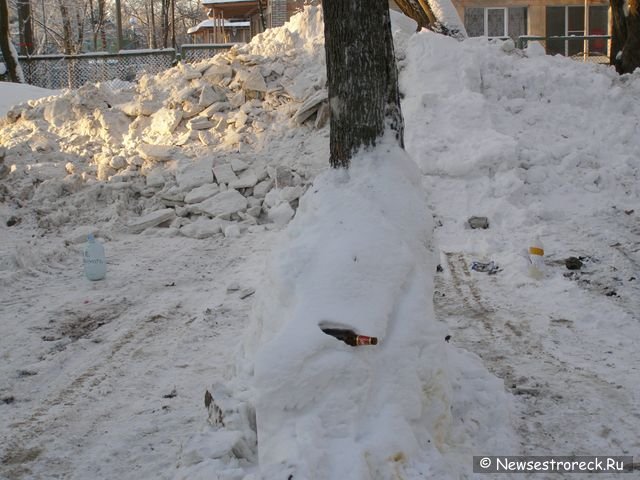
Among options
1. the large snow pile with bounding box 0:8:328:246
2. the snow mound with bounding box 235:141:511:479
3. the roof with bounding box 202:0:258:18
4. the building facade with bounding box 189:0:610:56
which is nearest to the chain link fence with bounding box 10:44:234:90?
the large snow pile with bounding box 0:8:328:246

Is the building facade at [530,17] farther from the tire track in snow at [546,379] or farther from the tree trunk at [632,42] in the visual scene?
the tire track in snow at [546,379]

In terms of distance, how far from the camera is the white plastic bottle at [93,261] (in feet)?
23.5

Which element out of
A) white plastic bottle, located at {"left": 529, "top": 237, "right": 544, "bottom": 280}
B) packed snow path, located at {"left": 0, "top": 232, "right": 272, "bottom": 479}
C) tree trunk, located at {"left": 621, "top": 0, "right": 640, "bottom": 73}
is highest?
tree trunk, located at {"left": 621, "top": 0, "right": 640, "bottom": 73}

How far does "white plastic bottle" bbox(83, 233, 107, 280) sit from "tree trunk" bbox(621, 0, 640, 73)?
36.6 feet

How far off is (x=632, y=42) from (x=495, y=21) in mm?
14491

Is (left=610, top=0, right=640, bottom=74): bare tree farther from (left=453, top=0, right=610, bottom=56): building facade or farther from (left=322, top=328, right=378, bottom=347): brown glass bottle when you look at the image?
(left=453, top=0, right=610, bottom=56): building facade

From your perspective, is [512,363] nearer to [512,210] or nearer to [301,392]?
[301,392]

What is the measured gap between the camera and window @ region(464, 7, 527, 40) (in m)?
26.6

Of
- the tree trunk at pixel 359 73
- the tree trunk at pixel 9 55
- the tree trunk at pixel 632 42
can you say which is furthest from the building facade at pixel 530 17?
the tree trunk at pixel 359 73

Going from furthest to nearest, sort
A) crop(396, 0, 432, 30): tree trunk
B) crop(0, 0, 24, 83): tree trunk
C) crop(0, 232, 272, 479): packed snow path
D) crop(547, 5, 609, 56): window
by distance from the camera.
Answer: crop(547, 5, 609, 56): window < crop(0, 0, 24, 83): tree trunk < crop(396, 0, 432, 30): tree trunk < crop(0, 232, 272, 479): packed snow path

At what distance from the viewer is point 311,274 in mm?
3527

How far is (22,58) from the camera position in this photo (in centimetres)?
1827

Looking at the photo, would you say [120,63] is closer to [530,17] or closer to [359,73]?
[359,73]

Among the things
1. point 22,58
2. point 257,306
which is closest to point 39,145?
point 22,58
